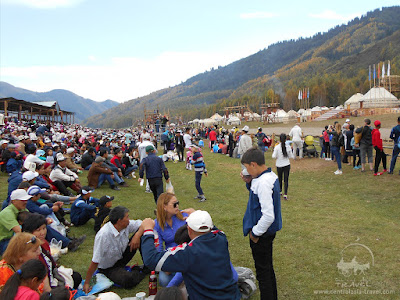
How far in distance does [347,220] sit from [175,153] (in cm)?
1275

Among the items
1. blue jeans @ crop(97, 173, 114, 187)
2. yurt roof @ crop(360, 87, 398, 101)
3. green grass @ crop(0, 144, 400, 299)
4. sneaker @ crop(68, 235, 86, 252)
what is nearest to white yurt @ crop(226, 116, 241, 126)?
yurt roof @ crop(360, 87, 398, 101)

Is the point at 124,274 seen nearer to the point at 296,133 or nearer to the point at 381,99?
the point at 296,133

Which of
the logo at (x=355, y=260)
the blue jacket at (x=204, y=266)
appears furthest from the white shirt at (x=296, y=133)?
the blue jacket at (x=204, y=266)

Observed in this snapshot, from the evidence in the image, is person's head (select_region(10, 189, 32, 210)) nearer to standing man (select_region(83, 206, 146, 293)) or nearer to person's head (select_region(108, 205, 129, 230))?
standing man (select_region(83, 206, 146, 293))

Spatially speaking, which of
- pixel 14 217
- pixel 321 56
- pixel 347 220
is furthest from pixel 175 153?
pixel 321 56

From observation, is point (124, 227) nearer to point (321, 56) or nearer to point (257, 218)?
point (257, 218)

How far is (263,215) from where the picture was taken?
3.33 metres

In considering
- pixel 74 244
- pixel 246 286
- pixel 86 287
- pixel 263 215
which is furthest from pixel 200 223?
pixel 74 244

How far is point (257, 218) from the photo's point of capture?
3.46 meters

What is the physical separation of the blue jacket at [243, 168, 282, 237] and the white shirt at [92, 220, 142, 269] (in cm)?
200

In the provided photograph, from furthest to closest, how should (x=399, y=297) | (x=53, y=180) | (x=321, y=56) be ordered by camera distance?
(x=321, y=56) < (x=53, y=180) < (x=399, y=297)

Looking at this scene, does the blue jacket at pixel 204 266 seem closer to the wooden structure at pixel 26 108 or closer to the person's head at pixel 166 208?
the person's head at pixel 166 208

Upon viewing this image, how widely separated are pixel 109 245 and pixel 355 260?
4.03 metres

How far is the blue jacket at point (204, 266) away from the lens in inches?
107
